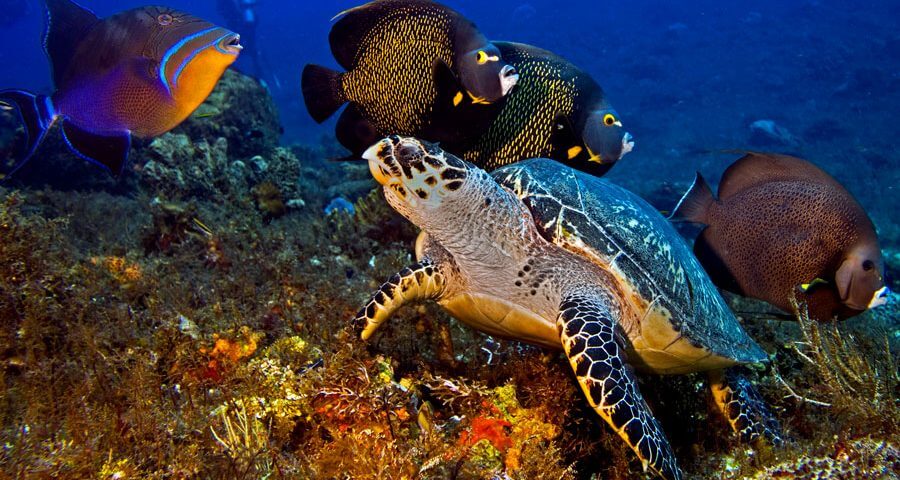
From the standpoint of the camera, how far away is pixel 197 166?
7453mm

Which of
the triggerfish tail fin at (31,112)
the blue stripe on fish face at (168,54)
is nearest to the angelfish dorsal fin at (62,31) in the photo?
the triggerfish tail fin at (31,112)

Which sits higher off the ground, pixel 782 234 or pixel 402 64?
pixel 402 64

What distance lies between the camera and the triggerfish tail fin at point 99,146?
2.78 metres

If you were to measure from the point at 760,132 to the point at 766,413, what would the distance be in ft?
89.5

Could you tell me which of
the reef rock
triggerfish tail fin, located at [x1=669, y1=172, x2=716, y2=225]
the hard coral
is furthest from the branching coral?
the reef rock

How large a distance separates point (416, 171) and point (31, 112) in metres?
2.21

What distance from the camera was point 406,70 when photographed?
116 inches

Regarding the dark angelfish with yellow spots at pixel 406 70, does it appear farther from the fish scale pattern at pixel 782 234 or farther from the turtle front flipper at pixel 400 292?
the fish scale pattern at pixel 782 234

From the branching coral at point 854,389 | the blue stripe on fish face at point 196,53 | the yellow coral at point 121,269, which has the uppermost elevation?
the blue stripe on fish face at point 196,53

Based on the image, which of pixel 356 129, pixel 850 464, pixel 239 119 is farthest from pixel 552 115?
pixel 239 119

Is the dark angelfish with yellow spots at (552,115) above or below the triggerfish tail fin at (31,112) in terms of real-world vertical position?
below

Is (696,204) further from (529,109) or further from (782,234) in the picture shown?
(529,109)

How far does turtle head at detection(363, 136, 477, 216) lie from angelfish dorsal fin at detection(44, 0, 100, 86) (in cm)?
216

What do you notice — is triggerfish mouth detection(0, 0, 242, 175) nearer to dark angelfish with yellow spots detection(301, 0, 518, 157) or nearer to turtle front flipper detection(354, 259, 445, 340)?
dark angelfish with yellow spots detection(301, 0, 518, 157)
